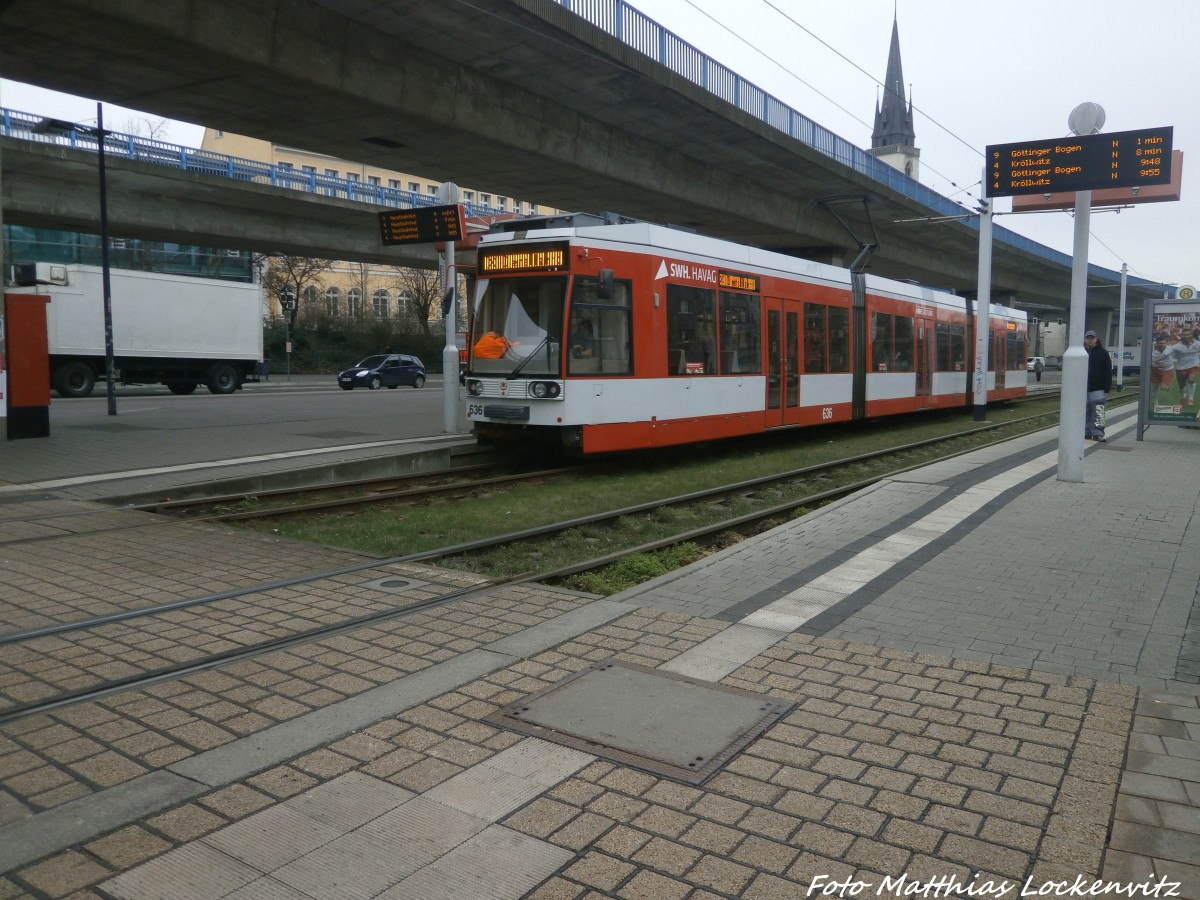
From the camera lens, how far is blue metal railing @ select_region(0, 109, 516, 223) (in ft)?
84.4

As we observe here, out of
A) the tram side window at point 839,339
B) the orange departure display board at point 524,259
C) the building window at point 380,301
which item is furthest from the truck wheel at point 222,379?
the building window at point 380,301

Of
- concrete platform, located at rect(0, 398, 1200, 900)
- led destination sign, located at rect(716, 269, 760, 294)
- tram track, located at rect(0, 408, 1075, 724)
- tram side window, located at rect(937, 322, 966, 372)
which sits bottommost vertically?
concrete platform, located at rect(0, 398, 1200, 900)

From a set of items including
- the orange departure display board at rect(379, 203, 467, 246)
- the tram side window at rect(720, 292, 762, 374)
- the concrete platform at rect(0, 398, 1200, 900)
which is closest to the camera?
the concrete platform at rect(0, 398, 1200, 900)

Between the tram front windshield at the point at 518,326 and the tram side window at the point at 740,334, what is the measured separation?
348 centimetres

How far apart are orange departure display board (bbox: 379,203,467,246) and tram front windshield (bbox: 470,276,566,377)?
11.6ft

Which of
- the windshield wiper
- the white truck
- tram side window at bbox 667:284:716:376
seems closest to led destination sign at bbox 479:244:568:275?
the windshield wiper

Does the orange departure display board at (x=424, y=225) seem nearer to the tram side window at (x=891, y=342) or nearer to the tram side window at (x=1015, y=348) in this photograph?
the tram side window at (x=891, y=342)

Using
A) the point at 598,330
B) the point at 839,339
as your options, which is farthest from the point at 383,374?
the point at 598,330

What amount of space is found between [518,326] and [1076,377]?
282 inches

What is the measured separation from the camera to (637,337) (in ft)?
43.0

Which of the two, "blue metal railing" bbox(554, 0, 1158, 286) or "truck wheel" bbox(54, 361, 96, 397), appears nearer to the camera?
"blue metal railing" bbox(554, 0, 1158, 286)

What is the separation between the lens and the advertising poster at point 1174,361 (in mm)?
16781

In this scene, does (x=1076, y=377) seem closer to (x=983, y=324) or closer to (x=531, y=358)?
(x=531, y=358)

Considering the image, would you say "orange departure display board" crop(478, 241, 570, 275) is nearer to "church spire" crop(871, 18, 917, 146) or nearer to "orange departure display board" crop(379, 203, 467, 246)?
"orange departure display board" crop(379, 203, 467, 246)
